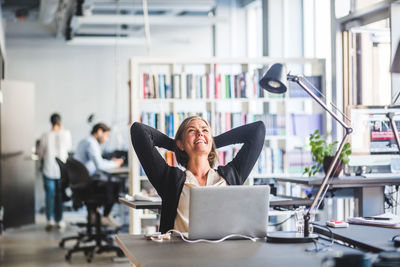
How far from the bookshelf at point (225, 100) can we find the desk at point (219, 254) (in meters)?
3.93

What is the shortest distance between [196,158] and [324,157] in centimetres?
238

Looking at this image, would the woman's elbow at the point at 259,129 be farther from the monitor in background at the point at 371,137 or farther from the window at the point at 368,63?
the window at the point at 368,63

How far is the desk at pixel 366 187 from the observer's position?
5.34 metres

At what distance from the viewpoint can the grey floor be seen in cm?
695

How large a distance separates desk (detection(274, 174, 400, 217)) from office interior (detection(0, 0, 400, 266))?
0.01m

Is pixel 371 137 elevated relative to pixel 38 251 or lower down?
elevated

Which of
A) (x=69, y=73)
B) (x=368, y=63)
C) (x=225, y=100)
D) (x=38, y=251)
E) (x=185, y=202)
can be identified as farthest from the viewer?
(x=69, y=73)

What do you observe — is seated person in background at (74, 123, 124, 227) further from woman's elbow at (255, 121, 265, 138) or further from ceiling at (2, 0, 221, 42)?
woman's elbow at (255, 121, 265, 138)

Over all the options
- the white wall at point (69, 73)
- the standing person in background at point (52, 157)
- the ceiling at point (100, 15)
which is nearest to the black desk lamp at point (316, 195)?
the ceiling at point (100, 15)

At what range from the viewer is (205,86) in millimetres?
7008

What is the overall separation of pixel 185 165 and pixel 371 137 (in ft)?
6.74

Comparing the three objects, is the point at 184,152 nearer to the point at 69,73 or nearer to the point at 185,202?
the point at 185,202

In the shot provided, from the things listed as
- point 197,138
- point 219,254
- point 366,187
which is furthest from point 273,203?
point 219,254

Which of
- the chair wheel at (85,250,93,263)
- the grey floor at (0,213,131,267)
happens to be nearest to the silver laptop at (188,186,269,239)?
the grey floor at (0,213,131,267)
